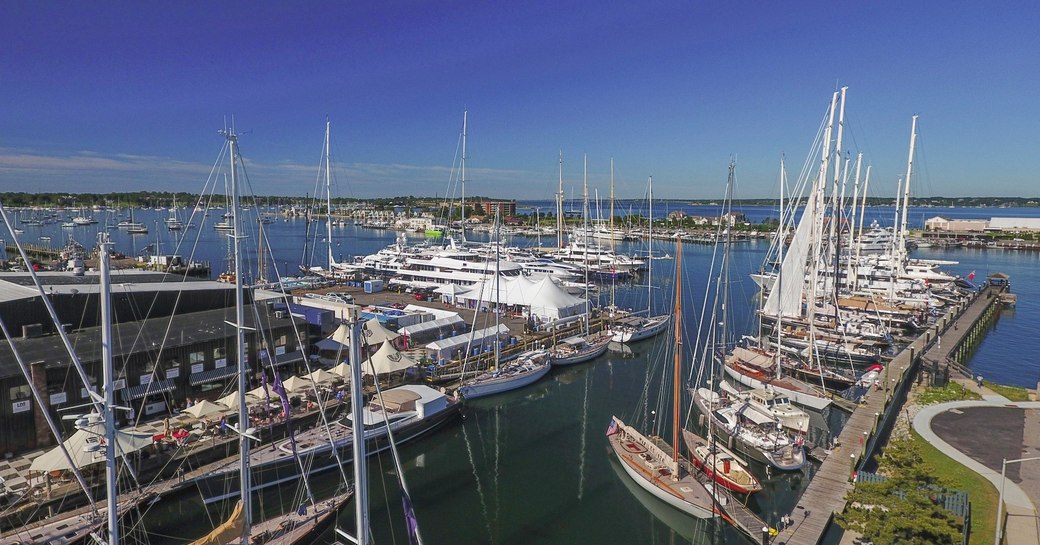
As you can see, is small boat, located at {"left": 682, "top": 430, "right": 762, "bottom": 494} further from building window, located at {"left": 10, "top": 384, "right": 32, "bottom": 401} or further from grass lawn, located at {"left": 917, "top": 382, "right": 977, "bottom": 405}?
building window, located at {"left": 10, "top": 384, "right": 32, "bottom": 401}

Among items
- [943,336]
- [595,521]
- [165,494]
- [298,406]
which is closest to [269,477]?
[165,494]

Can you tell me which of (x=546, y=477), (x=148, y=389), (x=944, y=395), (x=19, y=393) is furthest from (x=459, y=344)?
(x=944, y=395)

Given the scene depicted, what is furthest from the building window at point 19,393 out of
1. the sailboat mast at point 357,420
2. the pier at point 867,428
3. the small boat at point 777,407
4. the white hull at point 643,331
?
the white hull at point 643,331

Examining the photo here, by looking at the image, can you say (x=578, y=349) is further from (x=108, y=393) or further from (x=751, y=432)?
(x=108, y=393)

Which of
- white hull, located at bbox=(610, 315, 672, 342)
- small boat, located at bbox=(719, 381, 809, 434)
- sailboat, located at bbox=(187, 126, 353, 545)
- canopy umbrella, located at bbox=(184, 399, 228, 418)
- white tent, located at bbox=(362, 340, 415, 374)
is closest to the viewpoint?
sailboat, located at bbox=(187, 126, 353, 545)

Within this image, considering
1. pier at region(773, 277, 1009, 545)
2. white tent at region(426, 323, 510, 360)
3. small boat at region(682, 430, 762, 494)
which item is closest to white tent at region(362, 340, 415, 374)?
white tent at region(426, 323, 510, 360)

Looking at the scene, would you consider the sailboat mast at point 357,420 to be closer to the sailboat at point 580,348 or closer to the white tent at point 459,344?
the white tent at point 459,344
